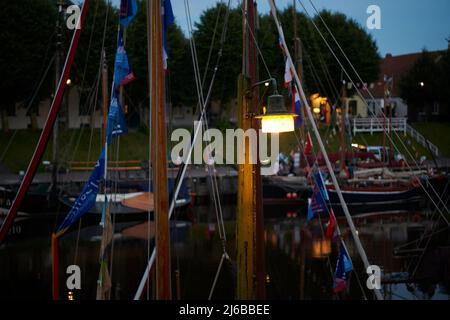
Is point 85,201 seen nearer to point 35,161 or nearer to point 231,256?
point 35,161

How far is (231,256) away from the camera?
25.5m

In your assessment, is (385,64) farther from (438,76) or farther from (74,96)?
(74,96)

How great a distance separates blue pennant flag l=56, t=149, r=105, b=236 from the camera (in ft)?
34.7

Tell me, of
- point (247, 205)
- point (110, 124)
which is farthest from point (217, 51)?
point (247, 205)

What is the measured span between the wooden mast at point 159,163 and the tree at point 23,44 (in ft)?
147

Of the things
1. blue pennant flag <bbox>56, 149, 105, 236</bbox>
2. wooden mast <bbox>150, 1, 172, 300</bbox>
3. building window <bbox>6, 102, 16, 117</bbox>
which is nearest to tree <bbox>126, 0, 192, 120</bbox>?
building window <bbox>6, 102, 16, 117</bbox>

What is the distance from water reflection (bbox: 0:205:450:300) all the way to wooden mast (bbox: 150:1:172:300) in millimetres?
7855

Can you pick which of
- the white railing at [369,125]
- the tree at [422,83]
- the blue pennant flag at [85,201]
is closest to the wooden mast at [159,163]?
the blue pennant flag at [85,201]

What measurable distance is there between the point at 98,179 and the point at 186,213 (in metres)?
24.9

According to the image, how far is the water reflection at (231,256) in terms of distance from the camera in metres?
20.1

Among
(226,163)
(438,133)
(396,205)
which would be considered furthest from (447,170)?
(438,133)

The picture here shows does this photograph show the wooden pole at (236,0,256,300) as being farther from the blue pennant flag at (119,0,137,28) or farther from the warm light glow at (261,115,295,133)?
the blue pennant flag at (119,0,137,28)

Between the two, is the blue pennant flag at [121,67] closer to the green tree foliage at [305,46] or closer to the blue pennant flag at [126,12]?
the blue pennant flag at [126,12]

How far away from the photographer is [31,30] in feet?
170
